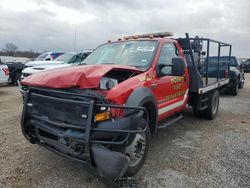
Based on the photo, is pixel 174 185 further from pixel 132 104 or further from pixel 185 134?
pixel 185 134

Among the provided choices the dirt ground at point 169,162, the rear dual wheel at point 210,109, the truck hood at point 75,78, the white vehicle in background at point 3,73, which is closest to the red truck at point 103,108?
the truck hood at point 75,78

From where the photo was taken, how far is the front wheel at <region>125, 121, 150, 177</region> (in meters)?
3.25

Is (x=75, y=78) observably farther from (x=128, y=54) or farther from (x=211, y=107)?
(x=211, y=107)

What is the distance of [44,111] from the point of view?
335 centimetres

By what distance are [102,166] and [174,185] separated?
111cm

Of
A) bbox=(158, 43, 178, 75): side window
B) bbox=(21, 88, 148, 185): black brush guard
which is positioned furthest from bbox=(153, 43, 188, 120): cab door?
bbox=(21, 88, 148, 185): black brush guard

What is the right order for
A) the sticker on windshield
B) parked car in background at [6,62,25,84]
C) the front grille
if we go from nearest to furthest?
the front grille < the sticker on windshield < parked car in background at [6,62,25,84]

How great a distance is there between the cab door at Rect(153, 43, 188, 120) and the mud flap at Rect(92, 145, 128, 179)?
5.07 ft

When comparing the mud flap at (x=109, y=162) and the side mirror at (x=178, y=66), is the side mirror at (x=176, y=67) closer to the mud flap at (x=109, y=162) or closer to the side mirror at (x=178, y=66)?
the side mirror at (x=178, y=66)

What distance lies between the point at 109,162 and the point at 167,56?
2.61 metres

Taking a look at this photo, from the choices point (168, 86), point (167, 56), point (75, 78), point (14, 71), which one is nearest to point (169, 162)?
point (168, 86)

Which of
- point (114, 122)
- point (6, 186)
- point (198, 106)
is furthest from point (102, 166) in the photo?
point (198, 106)

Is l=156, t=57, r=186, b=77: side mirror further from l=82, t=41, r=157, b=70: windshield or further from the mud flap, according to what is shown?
→ the mud flap

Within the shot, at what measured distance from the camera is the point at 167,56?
4.66 metres
